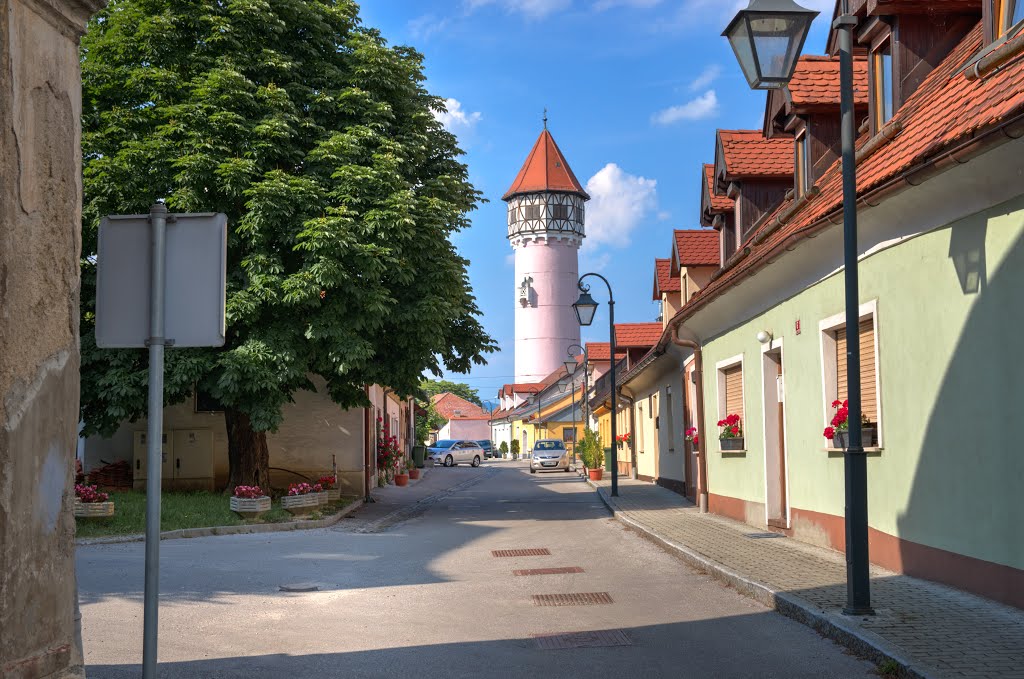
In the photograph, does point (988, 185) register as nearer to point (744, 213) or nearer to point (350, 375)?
point (744, 213)

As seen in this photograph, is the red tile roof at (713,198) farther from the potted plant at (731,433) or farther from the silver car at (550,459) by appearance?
the silver car at (550,459)

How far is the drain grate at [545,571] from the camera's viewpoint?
39.3 ft

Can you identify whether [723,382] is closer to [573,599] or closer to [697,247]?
[697,247]

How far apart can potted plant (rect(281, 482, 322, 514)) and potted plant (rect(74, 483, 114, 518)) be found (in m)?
3.39

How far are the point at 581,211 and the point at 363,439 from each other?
7329 centimetres

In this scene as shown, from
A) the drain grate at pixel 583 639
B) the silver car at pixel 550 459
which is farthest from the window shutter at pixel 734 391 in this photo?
the silver car at pixel 550 459

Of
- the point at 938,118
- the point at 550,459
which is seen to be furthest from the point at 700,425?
the point at 550,459

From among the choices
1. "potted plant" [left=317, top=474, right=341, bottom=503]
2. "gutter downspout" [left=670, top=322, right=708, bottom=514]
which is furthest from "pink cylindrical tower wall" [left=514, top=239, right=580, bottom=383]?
"gutter downspout" [left=670, top=322, right=708, bottom=514]

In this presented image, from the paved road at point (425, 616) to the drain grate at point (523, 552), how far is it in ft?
0.55

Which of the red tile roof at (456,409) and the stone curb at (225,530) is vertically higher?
the red tile roof at (456,409)

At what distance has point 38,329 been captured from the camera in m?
4.23

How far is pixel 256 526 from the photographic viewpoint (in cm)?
1777

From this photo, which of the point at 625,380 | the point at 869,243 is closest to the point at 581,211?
the point at 625,380

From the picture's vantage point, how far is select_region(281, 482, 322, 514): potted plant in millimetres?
19406
